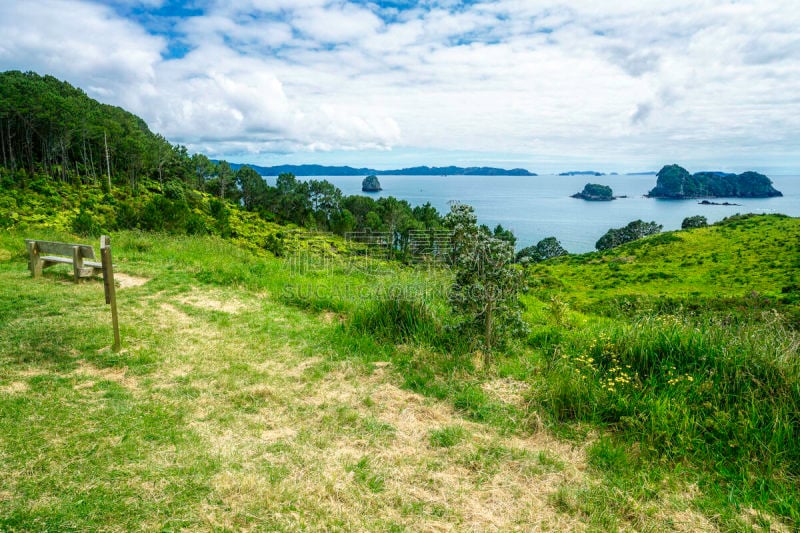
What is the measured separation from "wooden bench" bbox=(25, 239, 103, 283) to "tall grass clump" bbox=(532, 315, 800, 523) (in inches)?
351

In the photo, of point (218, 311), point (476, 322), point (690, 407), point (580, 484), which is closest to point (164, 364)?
point (218, 311)

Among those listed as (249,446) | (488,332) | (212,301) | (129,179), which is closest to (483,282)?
(488,332)

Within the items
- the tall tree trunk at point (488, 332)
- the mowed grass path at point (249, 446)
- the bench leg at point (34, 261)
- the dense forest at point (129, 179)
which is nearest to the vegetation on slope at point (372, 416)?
the mowed grass path at point (249, 446)

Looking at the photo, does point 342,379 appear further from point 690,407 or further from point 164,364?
point 690,407

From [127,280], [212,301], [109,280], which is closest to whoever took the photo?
[109,280]

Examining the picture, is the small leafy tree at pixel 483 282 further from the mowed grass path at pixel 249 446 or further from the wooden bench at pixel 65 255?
the wooden bench at pixel 65 255

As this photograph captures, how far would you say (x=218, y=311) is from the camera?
770 centimetres

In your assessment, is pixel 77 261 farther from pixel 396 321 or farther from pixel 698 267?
pixel 698 267

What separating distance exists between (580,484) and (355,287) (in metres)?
6.48

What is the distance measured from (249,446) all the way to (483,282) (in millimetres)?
3501

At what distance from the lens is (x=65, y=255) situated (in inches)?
347

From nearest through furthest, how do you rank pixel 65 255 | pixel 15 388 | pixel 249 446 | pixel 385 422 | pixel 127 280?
1. pixel 249 446
2. pixel 385 422
3. pixel 15 388
4. pixel 65 255
5. pixel 127 280

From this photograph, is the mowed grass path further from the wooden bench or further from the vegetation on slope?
the wooden bench

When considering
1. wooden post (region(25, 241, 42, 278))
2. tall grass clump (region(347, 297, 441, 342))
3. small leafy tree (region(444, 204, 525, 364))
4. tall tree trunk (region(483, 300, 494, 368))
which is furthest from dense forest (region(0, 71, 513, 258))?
tall tree trunk (region(483, 300, 494, 368))
